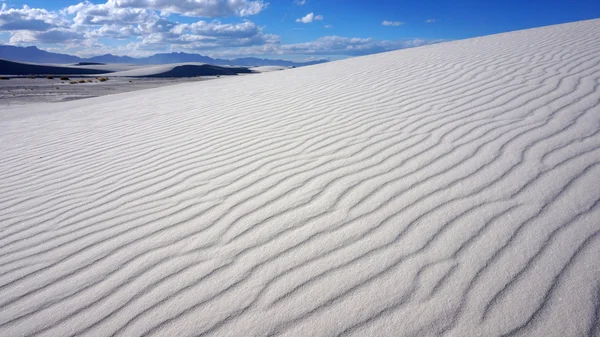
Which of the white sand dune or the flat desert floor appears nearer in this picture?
the white sand dune

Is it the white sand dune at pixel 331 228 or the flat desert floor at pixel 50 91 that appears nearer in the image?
the white sand dune at pixel 331 228

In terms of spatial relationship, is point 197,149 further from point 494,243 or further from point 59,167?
point 494,243

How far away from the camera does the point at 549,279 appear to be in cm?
161

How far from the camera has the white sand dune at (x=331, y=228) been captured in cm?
159

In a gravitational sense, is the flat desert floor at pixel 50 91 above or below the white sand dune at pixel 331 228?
above

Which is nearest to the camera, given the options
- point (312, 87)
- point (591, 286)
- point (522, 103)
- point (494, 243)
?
point (591, 286)

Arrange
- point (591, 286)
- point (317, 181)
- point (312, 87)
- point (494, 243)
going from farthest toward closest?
1. point (312, 87)
2. point (317, 181)
3. point (494, 243)
4. point (591, 286)

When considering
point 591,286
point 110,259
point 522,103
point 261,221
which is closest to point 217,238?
point 261,221

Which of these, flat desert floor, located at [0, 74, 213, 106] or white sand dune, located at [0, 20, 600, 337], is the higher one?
flat desert floor, located at [0, 74, 213, 106]

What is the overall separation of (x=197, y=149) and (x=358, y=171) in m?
1.97

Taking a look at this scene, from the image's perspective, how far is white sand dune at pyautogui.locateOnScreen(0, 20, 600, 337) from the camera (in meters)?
1.59

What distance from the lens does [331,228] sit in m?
2.14

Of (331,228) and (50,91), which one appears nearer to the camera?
(331,228)

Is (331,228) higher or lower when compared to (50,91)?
lower
